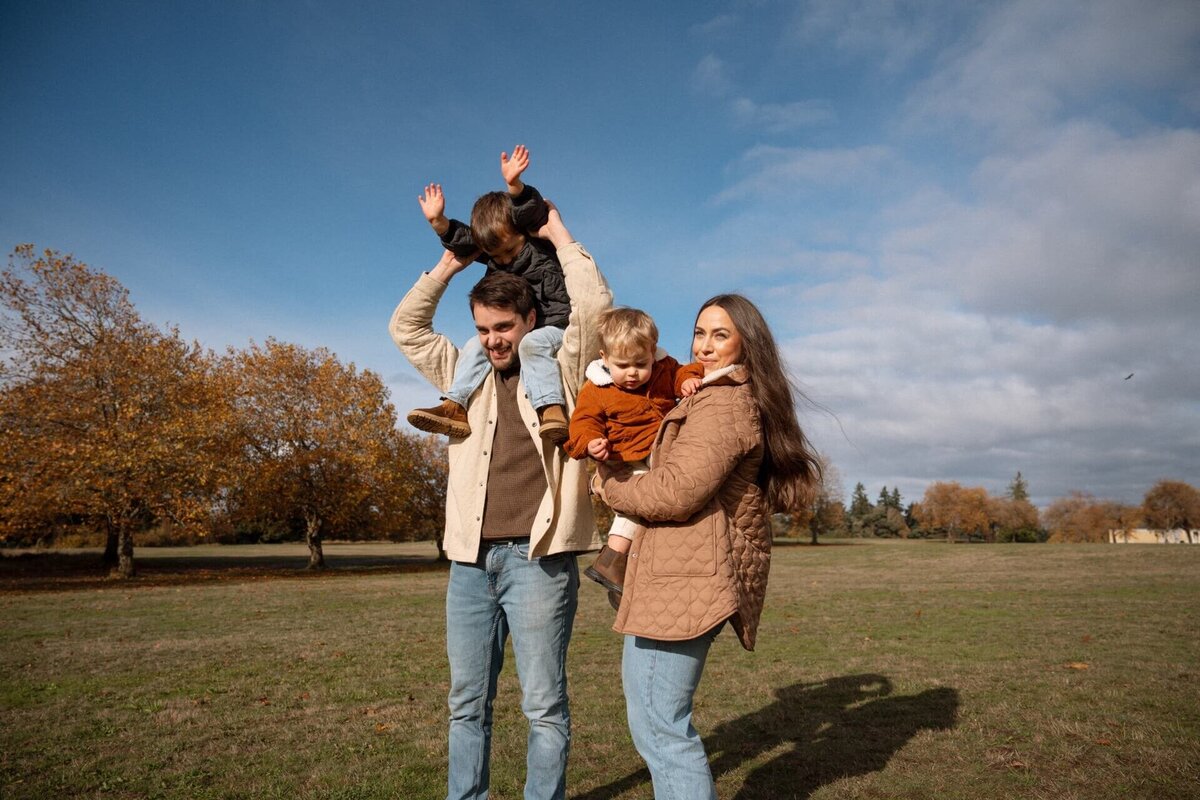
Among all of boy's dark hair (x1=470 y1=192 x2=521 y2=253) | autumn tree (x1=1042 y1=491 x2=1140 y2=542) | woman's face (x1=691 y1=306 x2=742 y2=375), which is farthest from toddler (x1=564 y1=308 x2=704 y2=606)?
autumn tree (x1=1042 y1=491 x2=1140 y2=542)

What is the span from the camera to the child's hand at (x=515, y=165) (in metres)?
3.26

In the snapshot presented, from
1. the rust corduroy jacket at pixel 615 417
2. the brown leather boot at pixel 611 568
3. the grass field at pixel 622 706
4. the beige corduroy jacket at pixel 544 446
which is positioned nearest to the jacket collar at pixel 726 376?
the rust corduroy jacket at pixel 615 417

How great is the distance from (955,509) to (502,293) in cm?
8157

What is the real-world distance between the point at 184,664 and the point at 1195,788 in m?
9.72

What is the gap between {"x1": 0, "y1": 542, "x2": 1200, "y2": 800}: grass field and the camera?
15.1ft

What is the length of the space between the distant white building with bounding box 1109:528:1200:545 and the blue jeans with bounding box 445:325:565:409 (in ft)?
229

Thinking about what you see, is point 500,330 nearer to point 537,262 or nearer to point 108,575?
point 537,262

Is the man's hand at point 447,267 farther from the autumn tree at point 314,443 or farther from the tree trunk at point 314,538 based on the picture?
the tree trunk at point 314,538

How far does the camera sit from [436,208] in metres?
A: 3.61

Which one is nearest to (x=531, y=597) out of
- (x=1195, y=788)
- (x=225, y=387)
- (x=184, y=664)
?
(x=1195, y=788)

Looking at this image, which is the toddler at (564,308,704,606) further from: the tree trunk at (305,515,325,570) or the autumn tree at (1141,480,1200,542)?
the autumn tree at (1141,480,1200,542)

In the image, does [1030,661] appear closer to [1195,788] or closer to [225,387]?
[1195,788]

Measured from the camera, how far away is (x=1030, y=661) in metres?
8.20

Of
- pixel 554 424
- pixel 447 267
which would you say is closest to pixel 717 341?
pixel 554 424
